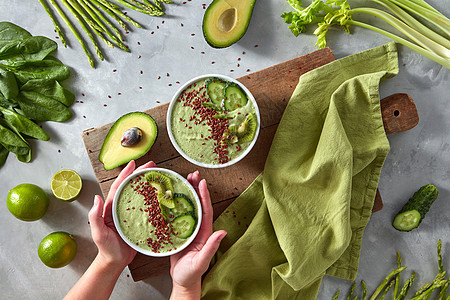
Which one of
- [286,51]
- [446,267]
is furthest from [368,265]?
[286,51]

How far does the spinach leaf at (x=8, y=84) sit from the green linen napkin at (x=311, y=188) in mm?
1470

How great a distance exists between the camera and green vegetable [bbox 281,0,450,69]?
2293mm

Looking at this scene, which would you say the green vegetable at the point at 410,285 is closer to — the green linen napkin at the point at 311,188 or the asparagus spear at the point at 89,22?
the green linen napkin at the point at 311,188

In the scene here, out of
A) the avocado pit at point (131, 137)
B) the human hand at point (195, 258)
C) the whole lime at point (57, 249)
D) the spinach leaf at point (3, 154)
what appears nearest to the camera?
the human hand at point (195, 258)

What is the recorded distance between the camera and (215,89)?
6.68ft

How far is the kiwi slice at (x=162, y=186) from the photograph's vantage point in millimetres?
1960

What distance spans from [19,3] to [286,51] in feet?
5.78

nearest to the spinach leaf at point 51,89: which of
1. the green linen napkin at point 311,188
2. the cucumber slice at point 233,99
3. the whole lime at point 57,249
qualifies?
the whole lime at point 57,249

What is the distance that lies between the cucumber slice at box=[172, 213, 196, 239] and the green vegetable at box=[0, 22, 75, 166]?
1.08 m

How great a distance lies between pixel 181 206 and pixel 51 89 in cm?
118

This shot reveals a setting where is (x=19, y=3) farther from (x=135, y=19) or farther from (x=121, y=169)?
(x=121, y=169)

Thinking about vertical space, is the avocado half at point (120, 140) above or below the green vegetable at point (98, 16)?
below

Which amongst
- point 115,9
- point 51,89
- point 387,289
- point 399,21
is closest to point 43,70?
point 51,89

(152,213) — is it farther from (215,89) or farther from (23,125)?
(23,125)
